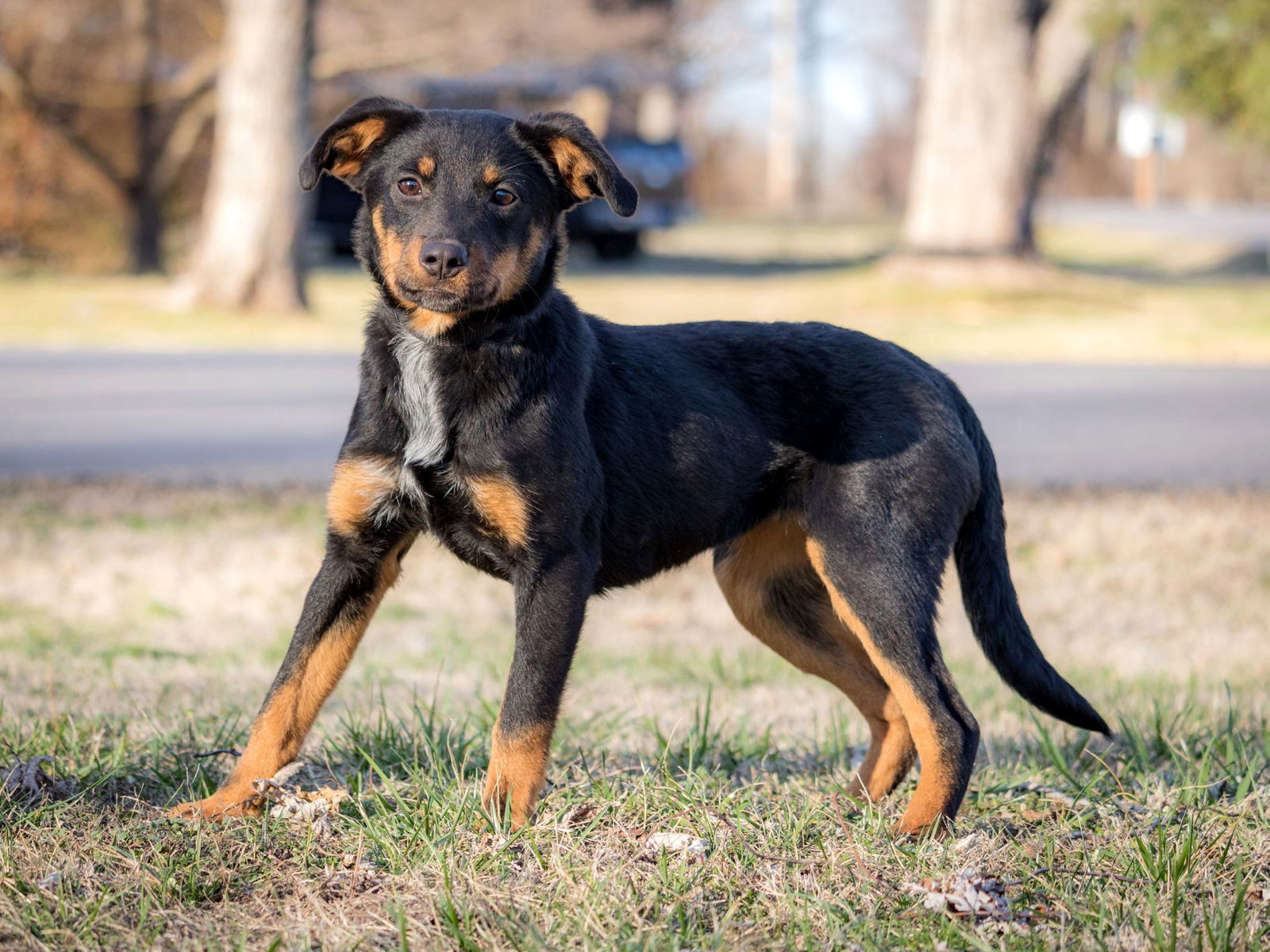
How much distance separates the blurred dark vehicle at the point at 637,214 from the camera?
25938 mm

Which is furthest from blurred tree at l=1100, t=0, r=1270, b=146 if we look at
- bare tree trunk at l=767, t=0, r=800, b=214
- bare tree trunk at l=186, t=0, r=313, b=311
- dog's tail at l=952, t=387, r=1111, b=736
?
bare tree trunk at l=767, t=0, r=800, b=214

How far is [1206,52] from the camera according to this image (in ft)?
56.7

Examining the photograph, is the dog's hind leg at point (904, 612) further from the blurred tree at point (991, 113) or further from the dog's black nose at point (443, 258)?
the blurred tree at point (991, 113)

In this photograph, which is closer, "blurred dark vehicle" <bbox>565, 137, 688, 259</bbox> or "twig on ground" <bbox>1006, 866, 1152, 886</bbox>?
"twig on ground" <bbox>1006, 866, 1152, 886</bbox>

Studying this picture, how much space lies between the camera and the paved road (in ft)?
29.8

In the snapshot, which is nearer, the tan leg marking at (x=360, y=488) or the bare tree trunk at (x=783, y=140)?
the tan leg marking at (x=360, y=488)

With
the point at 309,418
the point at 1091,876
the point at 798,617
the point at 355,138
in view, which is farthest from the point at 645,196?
the point at 1091,876

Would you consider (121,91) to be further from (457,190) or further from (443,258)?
(443,258)

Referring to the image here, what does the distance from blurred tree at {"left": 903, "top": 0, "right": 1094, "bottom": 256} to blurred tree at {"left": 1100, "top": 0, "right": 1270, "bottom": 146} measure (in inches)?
31.4

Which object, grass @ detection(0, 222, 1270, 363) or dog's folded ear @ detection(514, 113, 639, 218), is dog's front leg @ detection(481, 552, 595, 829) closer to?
dog's folded ear @ detection(514, 113, 639, 218)

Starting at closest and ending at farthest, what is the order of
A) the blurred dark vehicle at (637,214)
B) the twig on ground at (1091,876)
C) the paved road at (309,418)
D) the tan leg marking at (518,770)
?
the twig on ground at (1091,876) → the tan leg marking at (518,770) → the paved road at (309,418) → the blurred dark vehicle at (637,214)

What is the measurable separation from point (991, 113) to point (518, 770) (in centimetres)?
1643

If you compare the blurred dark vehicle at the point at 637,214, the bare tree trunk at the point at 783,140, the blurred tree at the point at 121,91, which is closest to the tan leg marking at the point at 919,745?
the blurred tree at the point at 121,91

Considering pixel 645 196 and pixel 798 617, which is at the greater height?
pixel 645 196
